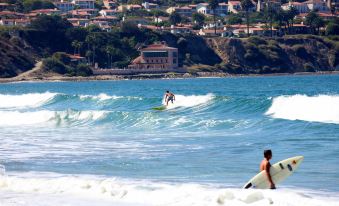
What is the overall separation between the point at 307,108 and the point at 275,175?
2191cm

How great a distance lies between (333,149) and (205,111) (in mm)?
21234

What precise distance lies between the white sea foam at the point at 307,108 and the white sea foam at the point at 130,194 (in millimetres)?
15857

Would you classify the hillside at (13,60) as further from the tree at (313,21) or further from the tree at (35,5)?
the tree at (313,21)

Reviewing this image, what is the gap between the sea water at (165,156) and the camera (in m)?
16.6

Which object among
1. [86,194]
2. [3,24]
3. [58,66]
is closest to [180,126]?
[86,194]

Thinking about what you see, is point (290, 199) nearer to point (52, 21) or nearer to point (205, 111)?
point (205, 111)

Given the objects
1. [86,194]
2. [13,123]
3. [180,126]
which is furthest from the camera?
[13,123]

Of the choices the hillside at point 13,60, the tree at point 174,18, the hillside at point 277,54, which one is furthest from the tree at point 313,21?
the hillside at point 13,60

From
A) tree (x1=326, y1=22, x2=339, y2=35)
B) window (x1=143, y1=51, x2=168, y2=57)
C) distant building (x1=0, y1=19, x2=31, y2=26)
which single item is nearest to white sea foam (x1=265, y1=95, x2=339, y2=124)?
window (x1=143, y1=51, x2=168, y2=57)

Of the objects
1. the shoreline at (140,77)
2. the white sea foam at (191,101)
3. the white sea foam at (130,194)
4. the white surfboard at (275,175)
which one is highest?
the white surfboard at (275,175)

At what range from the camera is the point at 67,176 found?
1948 cm

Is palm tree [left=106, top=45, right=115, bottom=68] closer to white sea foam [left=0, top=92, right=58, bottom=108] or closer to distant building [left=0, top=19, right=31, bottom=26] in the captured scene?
distant building [left=0, top=19, right=31, bottom=26]

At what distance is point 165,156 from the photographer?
23.0 meters

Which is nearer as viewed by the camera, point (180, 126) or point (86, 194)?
point (86, 194)
